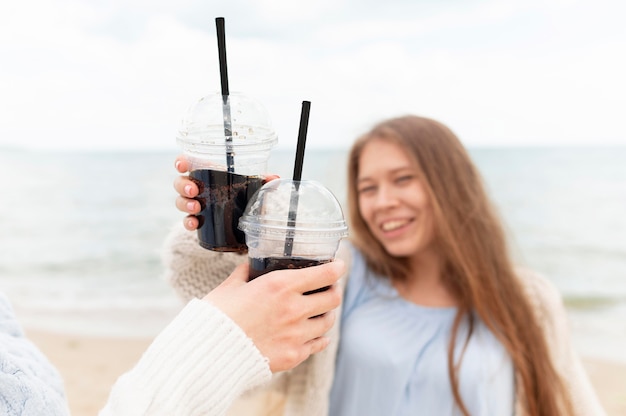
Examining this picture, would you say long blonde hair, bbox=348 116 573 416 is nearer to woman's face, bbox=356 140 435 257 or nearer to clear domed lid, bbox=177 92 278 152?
woman's face, bbox=356 140 435 257

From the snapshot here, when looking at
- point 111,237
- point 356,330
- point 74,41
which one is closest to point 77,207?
point 111,237

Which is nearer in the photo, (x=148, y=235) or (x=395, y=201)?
(x=395, y=201)

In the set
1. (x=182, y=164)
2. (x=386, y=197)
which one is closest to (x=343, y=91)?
(x=386, y=197)

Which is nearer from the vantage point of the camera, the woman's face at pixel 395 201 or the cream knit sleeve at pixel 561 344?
the cream knit sleeve at pixel 561 344

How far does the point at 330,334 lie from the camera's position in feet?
7.07

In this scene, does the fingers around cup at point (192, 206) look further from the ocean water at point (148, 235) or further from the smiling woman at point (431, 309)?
the smiling woman at point (431, 309)

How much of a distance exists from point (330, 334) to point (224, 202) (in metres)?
1.13

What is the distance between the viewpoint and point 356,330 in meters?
2.27

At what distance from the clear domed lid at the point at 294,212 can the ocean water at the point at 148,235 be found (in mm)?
851

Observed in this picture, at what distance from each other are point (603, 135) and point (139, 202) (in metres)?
17.3

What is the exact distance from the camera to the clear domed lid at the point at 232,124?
3.96 feet

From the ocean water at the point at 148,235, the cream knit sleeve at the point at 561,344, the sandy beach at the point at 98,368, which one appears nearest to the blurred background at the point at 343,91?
the ocean water at the point at 148,235

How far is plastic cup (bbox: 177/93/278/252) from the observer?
1.18 m

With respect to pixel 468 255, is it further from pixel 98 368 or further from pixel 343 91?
pixel 343 91
